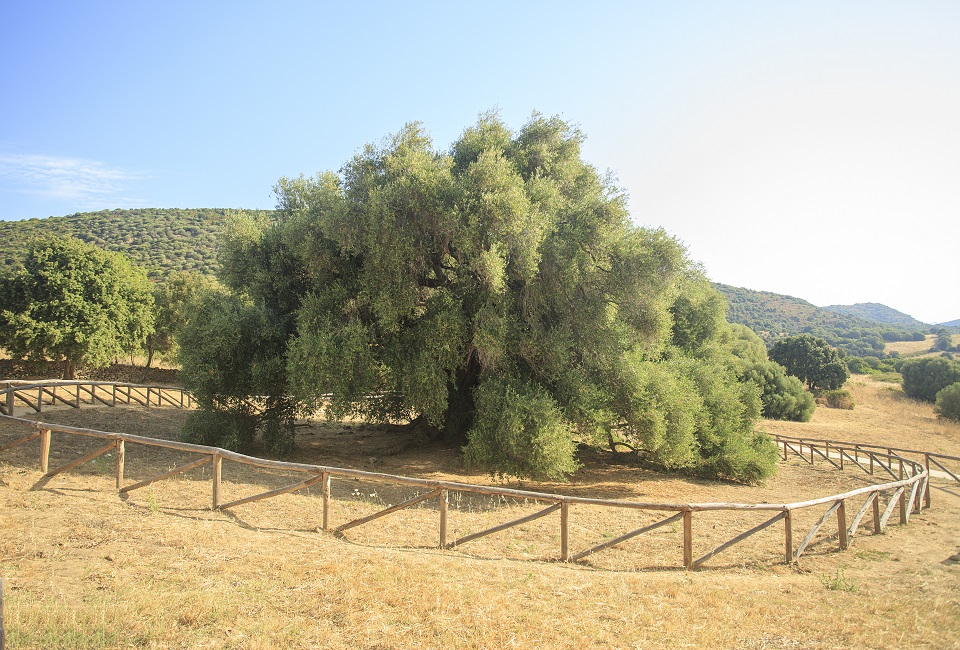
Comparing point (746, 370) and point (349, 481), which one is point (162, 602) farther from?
point (746, 370)

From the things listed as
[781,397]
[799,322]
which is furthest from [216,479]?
[799,322]

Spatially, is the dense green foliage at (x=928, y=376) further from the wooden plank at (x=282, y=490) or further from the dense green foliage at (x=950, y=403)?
the wooden plank at (x=282, y=490)

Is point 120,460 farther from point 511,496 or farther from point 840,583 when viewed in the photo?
point 840,583

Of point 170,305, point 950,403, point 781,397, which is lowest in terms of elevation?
point 781,397

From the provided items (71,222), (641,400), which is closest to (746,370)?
(641,400)

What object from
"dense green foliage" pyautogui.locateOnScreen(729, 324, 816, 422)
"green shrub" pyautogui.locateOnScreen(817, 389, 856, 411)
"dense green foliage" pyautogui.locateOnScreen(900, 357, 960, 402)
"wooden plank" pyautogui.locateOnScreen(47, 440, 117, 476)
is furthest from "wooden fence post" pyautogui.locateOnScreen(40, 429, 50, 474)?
"dense green foliage" pyautogui.locateOnScreen(900, 357, 960, 402)

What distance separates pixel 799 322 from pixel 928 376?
100 meters

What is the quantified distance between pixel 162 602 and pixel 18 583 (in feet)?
6.08

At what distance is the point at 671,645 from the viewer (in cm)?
573

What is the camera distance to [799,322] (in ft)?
456

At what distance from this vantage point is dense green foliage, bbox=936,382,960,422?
37.8m

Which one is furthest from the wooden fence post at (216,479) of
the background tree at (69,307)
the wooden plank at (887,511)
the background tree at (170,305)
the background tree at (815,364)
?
the background tree at (815,364)

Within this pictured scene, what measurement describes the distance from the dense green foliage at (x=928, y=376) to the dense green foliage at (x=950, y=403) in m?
8.08

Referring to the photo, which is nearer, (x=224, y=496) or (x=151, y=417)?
(x=224, y=496)
